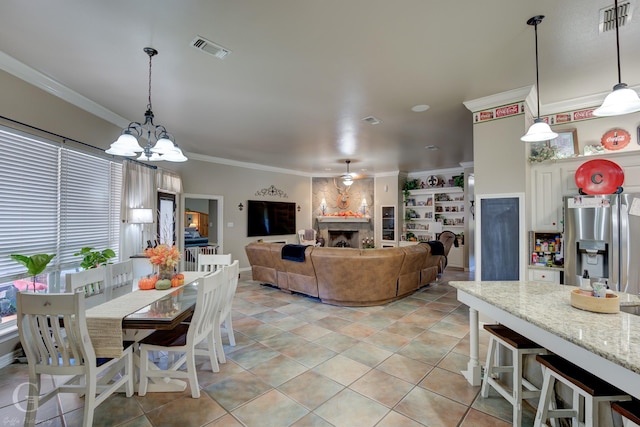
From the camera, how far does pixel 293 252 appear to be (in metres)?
4.95

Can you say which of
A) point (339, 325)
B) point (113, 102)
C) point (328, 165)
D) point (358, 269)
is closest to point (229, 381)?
point (339, 325)

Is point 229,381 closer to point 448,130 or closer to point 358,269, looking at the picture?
point 358,269

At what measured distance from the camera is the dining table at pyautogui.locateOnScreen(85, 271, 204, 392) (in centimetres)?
192

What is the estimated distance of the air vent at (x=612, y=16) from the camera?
1991 millimetres

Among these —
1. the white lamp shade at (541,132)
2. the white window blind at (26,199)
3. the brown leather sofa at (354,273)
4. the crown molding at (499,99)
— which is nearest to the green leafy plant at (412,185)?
the brown leather sofa at (354,273)

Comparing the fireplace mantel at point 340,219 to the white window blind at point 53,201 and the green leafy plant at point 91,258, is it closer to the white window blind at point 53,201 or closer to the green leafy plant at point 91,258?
the white window blind at point 53,201

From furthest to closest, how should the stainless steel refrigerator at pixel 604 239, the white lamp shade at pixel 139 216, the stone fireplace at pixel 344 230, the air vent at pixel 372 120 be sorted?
the stone fireplace at pixel 344 230
the white lamp shade at pixel 139 216
the air vent at pixel 372 120
the stainless steel refrigerator at pixel 604 239

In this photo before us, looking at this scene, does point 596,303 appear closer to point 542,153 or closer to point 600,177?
point 600,177

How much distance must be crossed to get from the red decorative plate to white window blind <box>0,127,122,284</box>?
19.8 ft

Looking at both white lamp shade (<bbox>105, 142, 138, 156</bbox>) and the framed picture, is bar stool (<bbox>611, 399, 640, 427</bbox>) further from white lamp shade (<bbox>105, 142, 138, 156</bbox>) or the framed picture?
white lamp shade (<bbox>105, 142, 138, 156</bbox>)

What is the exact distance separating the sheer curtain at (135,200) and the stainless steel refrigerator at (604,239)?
232 inches

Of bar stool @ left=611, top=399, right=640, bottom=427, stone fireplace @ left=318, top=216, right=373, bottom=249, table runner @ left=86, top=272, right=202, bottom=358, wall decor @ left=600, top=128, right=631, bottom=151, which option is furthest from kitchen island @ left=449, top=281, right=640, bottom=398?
stone fireplace @ left=318, top=216, right=373, bottom=249

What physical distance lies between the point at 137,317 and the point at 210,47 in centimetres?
225

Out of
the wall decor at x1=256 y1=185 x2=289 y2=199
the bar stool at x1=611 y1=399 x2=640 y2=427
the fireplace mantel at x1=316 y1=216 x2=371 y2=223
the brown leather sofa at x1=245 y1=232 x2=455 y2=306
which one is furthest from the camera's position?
the fireplace mantel at x1=316 y1=216 x2=371 y2=223
